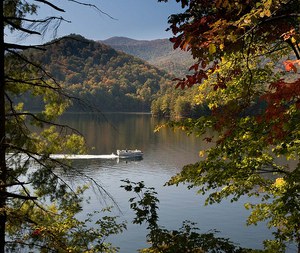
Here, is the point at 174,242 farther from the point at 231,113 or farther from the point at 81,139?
the point at 81,139

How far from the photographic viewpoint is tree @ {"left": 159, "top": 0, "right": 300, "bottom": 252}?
3.52m

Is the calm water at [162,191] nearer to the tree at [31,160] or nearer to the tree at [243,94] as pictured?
the tree at [31,160]

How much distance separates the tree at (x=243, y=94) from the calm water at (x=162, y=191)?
8.70 ft

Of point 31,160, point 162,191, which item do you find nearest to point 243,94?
point 31,160

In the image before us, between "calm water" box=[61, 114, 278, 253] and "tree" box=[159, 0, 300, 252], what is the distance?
2653 millimetres

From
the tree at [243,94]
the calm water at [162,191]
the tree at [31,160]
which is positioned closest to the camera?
the tree at [243,94]

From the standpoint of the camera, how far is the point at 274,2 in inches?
138

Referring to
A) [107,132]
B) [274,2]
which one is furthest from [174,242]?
[107,132]

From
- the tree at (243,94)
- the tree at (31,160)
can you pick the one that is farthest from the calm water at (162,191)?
the tree at (243,94)

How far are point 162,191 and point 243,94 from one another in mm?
35678

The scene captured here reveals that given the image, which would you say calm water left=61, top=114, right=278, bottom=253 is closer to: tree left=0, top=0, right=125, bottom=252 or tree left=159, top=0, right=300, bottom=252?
tree left=0, top=0, right=125, bottom=252

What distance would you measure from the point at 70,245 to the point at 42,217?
1.68 meters

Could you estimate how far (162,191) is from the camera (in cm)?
4034

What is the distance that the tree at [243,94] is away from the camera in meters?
3.52
